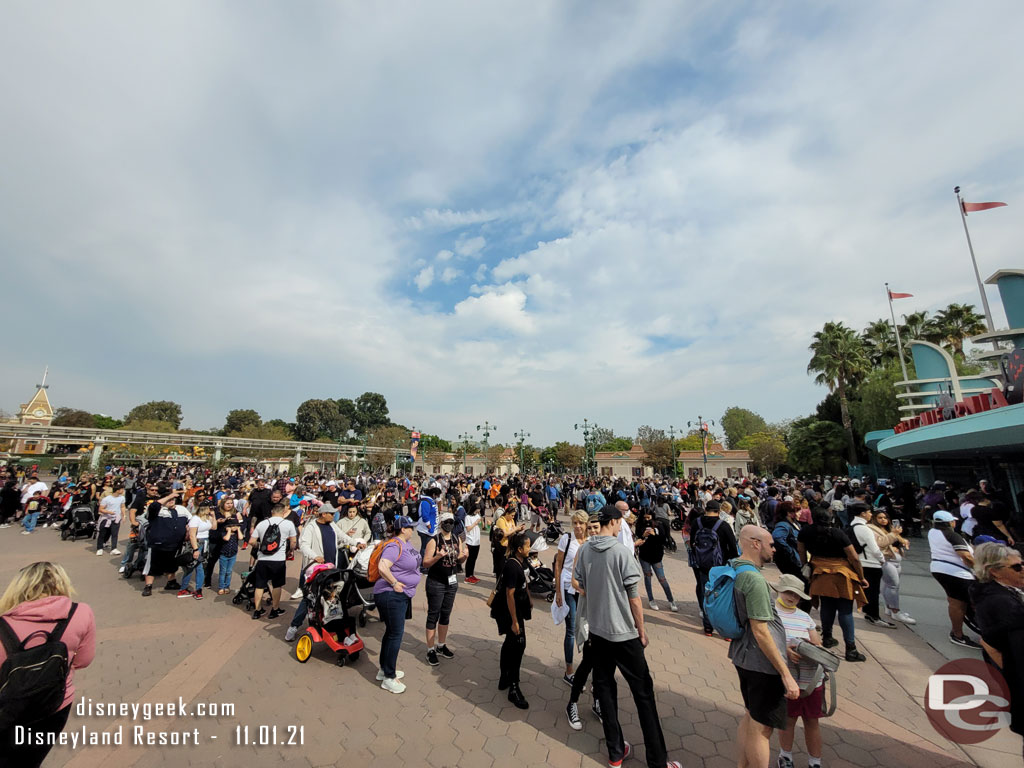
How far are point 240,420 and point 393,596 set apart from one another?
88798mm

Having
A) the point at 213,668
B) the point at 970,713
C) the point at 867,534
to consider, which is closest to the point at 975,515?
the point at 867,534

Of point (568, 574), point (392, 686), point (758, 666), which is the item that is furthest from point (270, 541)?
point (758, 666)

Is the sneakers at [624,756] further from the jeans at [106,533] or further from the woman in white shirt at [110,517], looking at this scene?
the jeans at [106,533]

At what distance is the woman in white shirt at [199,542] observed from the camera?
7.18 m

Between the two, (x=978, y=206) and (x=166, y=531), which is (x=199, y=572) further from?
(x=978, y=206)

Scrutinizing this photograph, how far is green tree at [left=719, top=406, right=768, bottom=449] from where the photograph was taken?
90.1 m

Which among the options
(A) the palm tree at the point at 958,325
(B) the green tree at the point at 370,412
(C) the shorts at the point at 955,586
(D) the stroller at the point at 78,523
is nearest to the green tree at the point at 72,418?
(B) the green tree at the point at 370,412

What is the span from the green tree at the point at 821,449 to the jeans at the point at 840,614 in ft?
114

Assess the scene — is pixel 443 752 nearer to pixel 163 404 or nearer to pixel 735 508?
pixel 735 508

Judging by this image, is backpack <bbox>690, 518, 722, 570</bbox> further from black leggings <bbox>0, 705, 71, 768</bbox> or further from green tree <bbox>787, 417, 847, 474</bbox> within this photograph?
green tree <bbox>787, 417, 847, 474</bbox>

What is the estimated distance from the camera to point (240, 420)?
3049 inches

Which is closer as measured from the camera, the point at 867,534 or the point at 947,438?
the point at 867,534

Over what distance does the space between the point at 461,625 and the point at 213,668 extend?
121 inches

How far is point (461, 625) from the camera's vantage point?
6.18 metres
